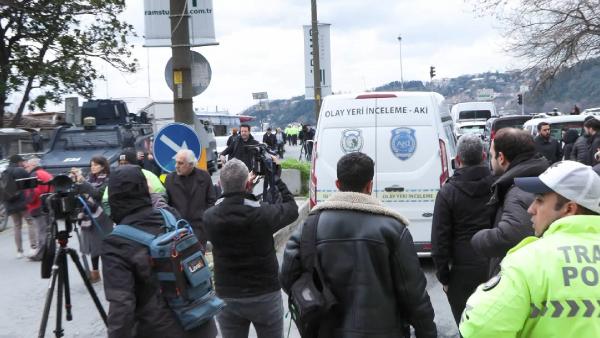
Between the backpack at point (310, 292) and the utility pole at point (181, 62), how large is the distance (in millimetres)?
4904

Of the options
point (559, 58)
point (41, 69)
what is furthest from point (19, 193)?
point (559, 58)

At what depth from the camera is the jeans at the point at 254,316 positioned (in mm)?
4484

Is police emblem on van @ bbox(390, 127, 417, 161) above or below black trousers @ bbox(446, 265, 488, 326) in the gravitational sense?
above

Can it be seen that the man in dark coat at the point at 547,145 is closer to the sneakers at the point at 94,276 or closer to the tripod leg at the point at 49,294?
the sneakers at the point at 94,276

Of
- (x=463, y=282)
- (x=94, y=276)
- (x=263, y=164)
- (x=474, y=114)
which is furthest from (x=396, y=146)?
(x=474, y=114)

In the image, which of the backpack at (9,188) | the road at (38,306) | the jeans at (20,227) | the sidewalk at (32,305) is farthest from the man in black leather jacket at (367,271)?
the jeans at (20,227)

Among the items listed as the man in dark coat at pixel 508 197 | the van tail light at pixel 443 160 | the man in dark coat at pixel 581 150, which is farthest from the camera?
the man in dark coat at pixel 581 150

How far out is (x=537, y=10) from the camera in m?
22.2

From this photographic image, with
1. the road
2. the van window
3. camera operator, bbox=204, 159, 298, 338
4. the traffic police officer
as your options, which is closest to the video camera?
camera operator, bbox=204, 159, 298, 338

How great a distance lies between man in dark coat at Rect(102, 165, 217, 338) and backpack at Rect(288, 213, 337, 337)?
0.79m

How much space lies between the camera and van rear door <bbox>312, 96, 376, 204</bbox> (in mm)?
8750

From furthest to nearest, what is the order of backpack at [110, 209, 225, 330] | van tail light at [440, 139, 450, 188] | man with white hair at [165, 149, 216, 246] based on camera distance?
1. van tail light at [440, 139, 450, 188]
2. man with white hair at [165, 149, 216, 246]
3. backpack at [110, 209, 225, 330]

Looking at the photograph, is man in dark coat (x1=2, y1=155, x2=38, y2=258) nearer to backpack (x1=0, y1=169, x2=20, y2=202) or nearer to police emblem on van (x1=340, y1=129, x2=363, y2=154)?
backpack (x1=0, y1=169, x2=20, y2=202)

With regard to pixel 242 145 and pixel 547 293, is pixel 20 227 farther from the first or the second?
pixel 547 293
